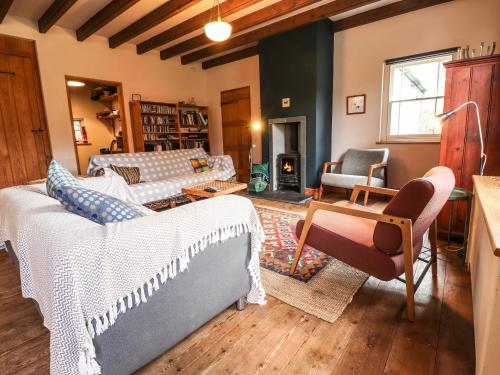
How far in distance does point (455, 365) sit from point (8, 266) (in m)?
3.27

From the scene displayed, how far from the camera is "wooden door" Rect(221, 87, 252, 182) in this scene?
5.69 metres

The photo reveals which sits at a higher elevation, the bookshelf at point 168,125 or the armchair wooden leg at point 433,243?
the bookshelf at point 168,125

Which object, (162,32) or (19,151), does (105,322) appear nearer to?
(19,151)

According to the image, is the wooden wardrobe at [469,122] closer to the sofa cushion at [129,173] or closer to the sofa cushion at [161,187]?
the sofa cushion at [161,187]

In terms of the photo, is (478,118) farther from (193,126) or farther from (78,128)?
(78,128)

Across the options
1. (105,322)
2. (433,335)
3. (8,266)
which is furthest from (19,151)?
(433,335)

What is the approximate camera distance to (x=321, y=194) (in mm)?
4355

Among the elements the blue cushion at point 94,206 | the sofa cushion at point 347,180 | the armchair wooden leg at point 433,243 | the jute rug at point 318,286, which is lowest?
the jute rug at point 318,286

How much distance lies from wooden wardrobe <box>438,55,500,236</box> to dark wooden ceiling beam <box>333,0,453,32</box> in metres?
1.77

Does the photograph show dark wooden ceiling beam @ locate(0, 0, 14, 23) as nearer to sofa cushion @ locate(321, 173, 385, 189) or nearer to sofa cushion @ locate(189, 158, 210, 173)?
sofa cushion @ locate(189, 158, 210, 173)

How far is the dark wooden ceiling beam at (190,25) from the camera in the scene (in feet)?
10.9

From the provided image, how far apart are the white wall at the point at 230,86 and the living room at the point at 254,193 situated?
0.13 feet

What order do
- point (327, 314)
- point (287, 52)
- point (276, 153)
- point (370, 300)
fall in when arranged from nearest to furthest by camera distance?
point (327, 314)
point (370, 300)
point (287, 52)
point (276, 153)

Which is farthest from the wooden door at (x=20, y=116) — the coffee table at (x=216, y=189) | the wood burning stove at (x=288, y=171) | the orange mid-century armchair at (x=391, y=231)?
the orange mid-century armchair at (x=391, y=231)
